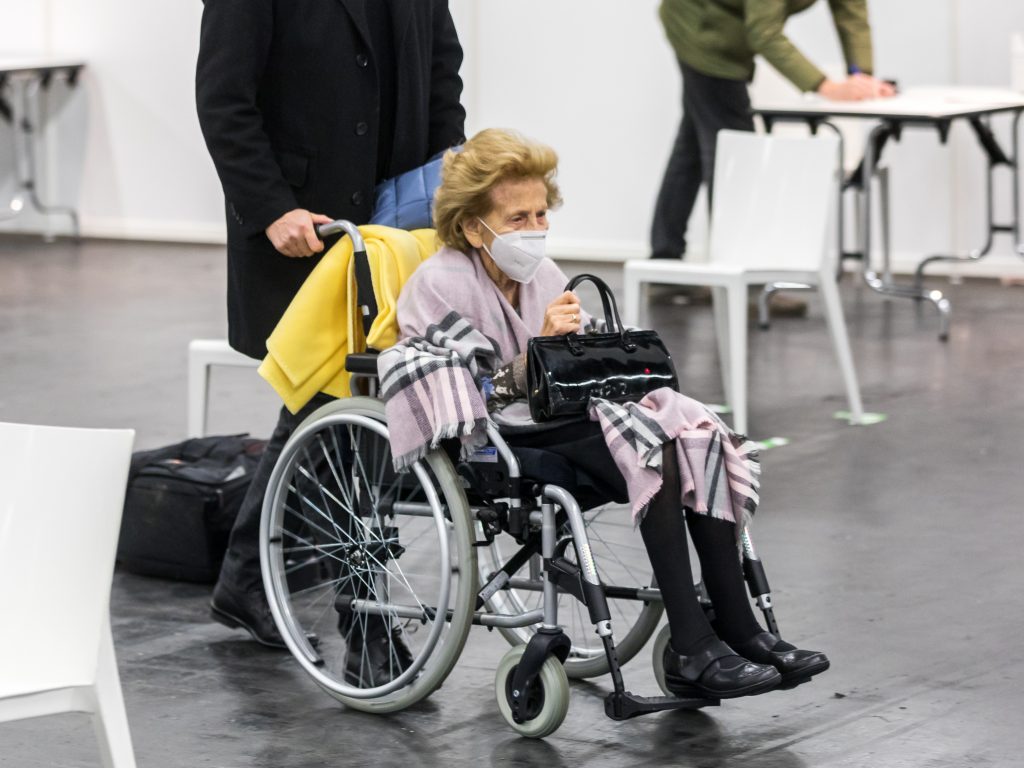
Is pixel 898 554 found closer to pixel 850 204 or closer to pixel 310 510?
pixel 310 510

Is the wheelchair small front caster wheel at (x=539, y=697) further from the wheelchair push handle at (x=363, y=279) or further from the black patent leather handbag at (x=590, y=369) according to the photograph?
the wheelchair push handle at (x=363, y=279)

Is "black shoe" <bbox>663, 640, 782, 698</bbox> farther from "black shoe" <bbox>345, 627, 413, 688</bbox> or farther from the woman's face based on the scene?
the woman's face

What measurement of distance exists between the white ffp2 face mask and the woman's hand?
8 cm

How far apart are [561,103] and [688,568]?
636cm

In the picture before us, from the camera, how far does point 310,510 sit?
11.5ft

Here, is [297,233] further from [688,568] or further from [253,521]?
[688,568]

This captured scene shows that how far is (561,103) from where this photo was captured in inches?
358

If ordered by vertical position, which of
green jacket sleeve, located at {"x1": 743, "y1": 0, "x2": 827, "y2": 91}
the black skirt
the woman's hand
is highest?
green jacket sleeve, located at {"x1": 743, "y1": 0, "x2": 827, "y2": 91}

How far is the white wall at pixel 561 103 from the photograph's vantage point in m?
8.35

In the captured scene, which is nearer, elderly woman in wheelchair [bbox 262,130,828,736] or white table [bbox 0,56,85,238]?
elderly woman in wheelchair [bbox 262,130,828,736]

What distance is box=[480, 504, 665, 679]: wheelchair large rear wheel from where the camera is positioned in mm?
3285

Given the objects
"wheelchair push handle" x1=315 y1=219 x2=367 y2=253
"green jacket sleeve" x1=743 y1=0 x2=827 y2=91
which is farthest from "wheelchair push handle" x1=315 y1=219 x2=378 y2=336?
"green jacket sleeve" x1=743 y1=0 x2=827 y2=91

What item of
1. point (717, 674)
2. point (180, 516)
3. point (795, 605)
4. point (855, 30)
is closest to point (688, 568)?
point (717, 674)

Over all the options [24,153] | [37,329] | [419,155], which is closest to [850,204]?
[37,329]
